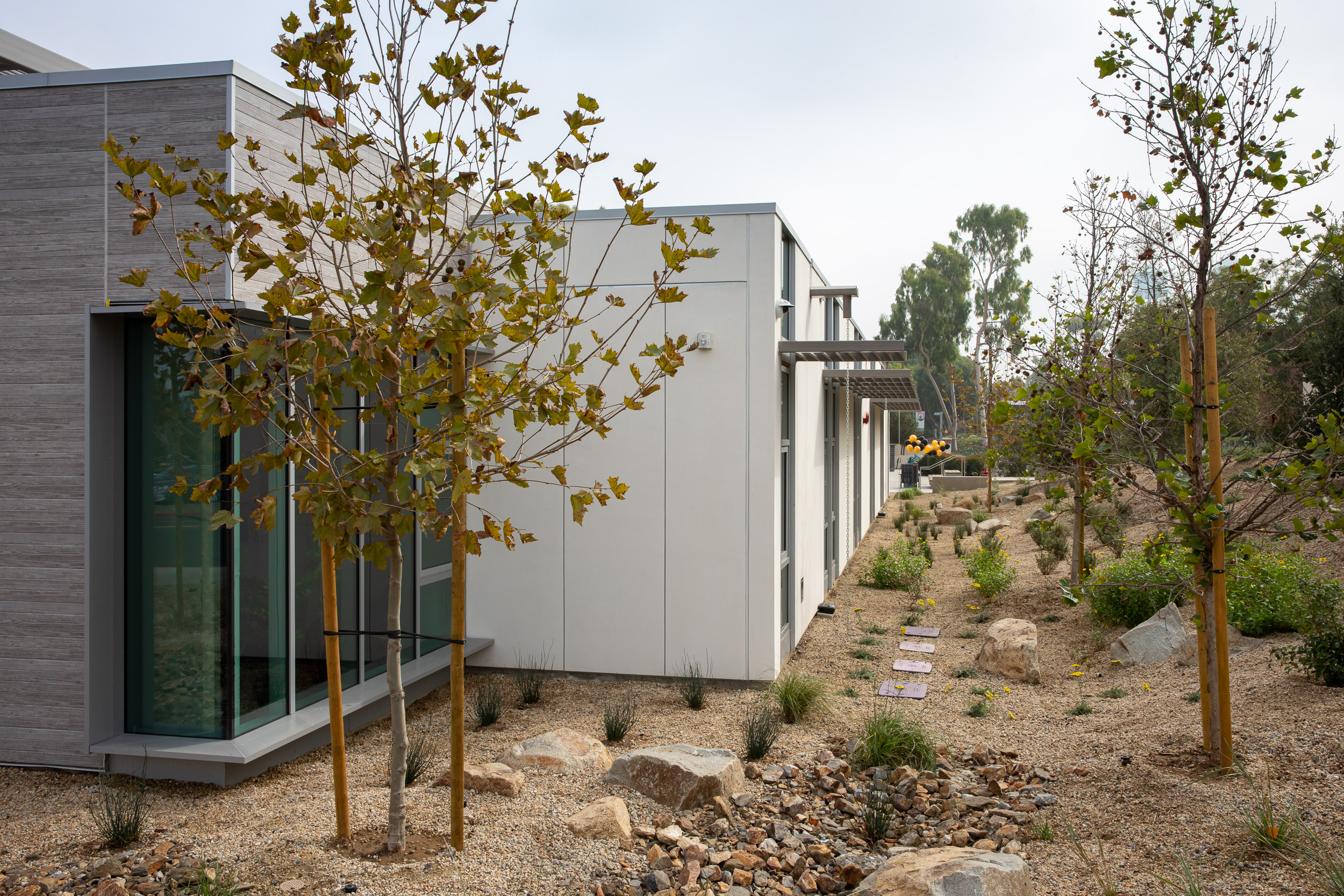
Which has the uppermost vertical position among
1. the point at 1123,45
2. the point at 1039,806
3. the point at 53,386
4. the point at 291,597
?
the point at 1123,45

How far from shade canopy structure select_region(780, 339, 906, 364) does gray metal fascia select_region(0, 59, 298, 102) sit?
390 cm

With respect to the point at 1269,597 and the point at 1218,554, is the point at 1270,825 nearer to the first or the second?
the point at 1218,554

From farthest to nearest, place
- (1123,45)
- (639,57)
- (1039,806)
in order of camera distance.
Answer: (639,57), (1123,45), (1039,806)

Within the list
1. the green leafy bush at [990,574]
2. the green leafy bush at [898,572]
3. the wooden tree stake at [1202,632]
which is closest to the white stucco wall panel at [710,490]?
the wooden tree stake at [1202,632]

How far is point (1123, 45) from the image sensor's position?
4.30 m

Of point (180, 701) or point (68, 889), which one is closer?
point (68, 889)

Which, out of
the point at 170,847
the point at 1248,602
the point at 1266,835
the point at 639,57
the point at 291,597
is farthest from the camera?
the point at 1248,602

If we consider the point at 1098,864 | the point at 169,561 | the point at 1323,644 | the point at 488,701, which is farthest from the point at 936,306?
the point at 169,561

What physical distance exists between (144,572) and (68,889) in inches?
65.7

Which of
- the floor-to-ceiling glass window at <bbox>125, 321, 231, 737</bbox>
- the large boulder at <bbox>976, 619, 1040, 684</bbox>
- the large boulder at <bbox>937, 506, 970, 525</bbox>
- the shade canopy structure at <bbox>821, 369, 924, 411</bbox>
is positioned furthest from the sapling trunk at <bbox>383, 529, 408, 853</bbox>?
the large boulder at <bbox>937, 506, 970, 525</bbox>

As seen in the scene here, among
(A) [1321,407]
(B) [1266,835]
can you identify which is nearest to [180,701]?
(B) [1266,835]

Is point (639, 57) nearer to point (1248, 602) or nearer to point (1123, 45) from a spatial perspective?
point (1123, 45)

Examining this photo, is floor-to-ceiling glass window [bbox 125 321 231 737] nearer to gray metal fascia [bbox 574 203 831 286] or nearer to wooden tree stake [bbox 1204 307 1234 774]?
gray metal fascia [bbox 574 203 831 286]

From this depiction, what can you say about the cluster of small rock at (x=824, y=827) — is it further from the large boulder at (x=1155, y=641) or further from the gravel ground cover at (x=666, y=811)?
the large boulder at (x=1155, y=641)
